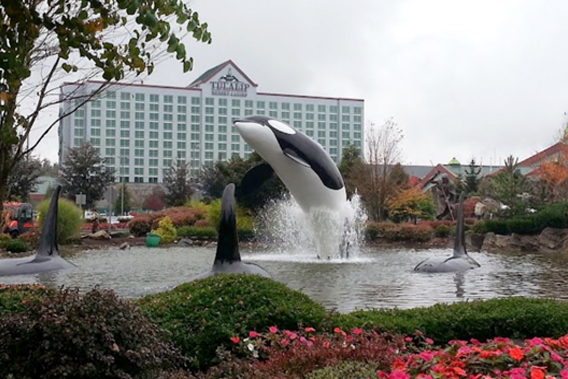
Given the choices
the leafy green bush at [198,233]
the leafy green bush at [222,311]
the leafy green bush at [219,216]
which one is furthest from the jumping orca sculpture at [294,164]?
the leafy green bush at [219,216]

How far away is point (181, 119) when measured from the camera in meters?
112

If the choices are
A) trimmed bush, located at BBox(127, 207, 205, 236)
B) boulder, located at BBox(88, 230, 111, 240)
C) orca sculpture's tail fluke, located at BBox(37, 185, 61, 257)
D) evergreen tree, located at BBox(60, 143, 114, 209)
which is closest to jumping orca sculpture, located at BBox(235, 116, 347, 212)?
orca sculpture's tail fluke, located at BBox(37, 185, 61, 257)

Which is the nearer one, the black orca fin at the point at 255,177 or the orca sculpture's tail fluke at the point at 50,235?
the orca sculpture's tail fluke at the point at 50,235

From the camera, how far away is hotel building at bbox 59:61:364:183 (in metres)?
110

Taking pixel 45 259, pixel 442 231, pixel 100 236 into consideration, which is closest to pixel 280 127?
pixel 45 259

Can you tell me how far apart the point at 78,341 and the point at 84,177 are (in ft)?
176

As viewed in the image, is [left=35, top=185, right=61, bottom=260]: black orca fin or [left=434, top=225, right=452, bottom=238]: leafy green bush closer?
[left=35, top=185, right=61, bottom=260]: black orca fin

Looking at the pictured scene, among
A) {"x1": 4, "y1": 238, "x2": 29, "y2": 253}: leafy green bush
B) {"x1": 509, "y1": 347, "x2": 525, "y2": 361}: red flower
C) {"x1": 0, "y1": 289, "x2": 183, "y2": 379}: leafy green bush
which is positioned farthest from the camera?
{"x1": 4, "y1": 238, "x2": 29, "y2": 253}: leafy green bush

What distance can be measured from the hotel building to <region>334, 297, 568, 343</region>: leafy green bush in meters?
103

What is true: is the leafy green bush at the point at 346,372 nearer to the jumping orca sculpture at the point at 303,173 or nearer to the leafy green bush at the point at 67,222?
the jumping orca sculpture at the point at 303,173

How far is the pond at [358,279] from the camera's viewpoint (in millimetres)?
10906

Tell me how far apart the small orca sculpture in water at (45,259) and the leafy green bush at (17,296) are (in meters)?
7.53

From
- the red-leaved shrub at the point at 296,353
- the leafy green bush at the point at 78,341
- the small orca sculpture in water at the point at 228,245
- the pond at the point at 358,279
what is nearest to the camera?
the leafy green bush at the point at 78,341

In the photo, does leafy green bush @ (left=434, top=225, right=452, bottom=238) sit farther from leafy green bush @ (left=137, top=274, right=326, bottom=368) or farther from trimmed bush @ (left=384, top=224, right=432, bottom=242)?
leafy green bush @ (left=137, top=274, right=326, bottom=368)
